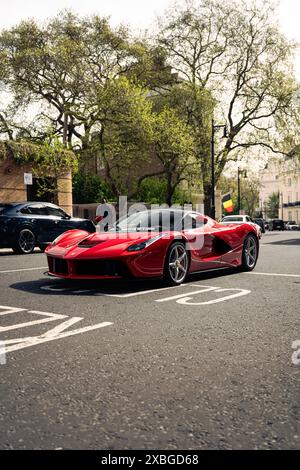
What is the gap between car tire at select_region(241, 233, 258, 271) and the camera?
8383 mm

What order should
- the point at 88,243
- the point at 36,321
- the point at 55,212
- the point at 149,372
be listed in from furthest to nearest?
the point at 55,212
the point at 88,243
the point at 36,321
the point at 149,372

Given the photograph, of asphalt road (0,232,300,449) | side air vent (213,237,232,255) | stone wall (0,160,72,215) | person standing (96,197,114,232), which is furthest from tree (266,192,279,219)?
asphalt road (0,232,300,449)

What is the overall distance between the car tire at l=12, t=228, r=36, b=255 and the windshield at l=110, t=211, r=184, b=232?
6.12m

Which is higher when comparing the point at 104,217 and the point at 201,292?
the point at 104,217

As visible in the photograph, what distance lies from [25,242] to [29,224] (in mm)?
517

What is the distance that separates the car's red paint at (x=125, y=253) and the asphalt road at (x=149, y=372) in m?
0.50

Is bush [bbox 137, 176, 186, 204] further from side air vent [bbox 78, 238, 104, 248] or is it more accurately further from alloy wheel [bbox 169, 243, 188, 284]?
side air vent [bbox 78, 238, 104, 248]

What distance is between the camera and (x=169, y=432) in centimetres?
212

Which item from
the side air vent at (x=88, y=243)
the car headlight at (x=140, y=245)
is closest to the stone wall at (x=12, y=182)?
the side air vent at (x=88, y=243)

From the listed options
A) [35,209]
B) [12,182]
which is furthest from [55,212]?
[12,182]

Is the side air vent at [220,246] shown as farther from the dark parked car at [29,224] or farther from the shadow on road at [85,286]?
the dark parked car at [29,224]

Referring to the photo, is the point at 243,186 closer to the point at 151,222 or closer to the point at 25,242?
the point at 25,242

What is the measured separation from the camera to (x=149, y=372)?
2971 millimetres

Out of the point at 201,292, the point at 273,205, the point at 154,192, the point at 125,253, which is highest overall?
the point at 154,192
